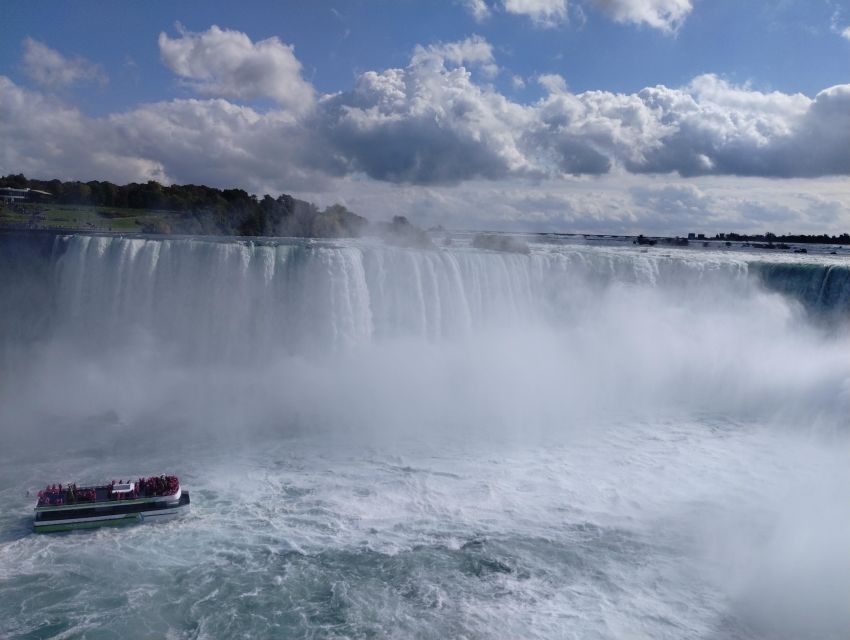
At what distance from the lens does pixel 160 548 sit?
11641 millimetres

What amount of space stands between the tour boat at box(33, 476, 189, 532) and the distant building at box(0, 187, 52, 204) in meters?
36.0

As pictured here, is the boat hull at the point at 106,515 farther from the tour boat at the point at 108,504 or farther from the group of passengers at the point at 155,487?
the group of passengers at the point at 155,487

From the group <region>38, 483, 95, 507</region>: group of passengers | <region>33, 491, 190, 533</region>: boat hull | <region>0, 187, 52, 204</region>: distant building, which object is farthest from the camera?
<region>0, 187, 52, 204</region>: distant building

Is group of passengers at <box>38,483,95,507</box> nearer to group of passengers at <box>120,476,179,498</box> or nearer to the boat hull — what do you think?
the boat hull

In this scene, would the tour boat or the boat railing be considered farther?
the boat railing

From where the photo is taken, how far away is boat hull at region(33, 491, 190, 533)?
12031 mm

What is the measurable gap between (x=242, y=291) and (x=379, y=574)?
1375cm

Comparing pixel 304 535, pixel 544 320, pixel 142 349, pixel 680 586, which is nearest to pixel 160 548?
pixel 304 535

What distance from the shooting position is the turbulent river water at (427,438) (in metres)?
10.3

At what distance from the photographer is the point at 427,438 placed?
18.0 m

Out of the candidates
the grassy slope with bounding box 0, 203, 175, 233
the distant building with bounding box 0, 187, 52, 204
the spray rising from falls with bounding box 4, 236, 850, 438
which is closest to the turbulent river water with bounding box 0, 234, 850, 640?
the spray rising from falls with bounding box 4, 236, 850, 438

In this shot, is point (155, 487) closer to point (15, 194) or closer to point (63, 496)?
point (63, 496)

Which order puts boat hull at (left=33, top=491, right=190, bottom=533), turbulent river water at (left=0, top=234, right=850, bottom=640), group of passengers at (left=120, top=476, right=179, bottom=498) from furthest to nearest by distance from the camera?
group of passengers at (left=120, top=476, right=179, bottom=498), boat hull at (left=33, top=491, right=190, bottom=533), turbulent river water at (left=0, top=234, right=850, bottom=640)

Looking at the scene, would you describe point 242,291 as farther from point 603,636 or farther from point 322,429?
point 603,636
